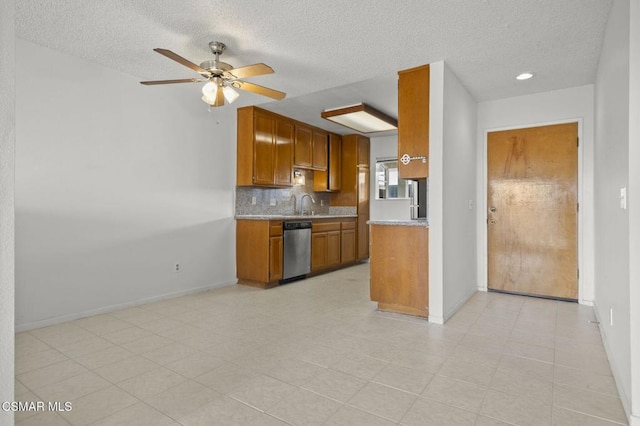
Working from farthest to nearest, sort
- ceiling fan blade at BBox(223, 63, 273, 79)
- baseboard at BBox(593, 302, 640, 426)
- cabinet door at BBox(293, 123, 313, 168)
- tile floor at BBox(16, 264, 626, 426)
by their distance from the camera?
cabinet door at BBox(293, 123, 313, 168) → ceiling fan blade at BBox(223, 63, 273, 79) → tile floor at BBox(16, 264, 626, 426) → baseboard at BBox(593, 302, 640, 426)

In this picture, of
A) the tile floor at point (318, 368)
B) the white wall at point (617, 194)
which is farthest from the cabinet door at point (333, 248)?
the white wall at point (617, 194)

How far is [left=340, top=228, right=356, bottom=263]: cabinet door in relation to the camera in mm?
6020

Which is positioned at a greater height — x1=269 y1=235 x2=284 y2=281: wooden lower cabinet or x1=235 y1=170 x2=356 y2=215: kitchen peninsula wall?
x1=235 y1=170 x2=356 y2=215: kitchen peninsula wall

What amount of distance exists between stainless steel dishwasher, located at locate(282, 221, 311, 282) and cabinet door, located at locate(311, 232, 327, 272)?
10 centimetres

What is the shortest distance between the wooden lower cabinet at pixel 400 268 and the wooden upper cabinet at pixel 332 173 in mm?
2944

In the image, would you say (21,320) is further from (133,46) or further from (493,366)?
(493,366)

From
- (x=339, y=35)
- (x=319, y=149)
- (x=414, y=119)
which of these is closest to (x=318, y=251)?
(x=319, y=149)

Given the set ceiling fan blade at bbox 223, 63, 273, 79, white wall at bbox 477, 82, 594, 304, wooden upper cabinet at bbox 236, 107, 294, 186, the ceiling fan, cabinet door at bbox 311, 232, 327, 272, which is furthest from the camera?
cabinet door at bbox 311, 232, 327, 272

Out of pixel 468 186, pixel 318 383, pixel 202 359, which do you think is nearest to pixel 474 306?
pixel 468 186

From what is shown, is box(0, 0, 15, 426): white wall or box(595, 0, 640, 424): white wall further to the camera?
box(595, 0, 640, 424): white wall

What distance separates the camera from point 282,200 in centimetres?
586

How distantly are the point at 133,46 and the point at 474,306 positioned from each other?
4128mm
